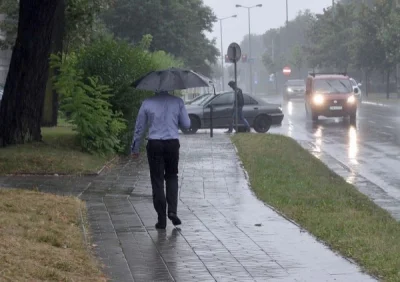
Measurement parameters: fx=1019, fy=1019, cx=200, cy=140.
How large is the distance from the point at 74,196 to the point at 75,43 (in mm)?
15036

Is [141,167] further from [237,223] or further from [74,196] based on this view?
[237,223]

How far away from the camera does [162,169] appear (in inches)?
460

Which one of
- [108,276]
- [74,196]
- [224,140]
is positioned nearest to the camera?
[108,276]

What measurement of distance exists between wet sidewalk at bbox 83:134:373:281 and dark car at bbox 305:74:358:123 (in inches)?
941

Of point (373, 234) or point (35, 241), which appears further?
point (373, 234)

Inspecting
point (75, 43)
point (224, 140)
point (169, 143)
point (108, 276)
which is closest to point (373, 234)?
point (169, 143)

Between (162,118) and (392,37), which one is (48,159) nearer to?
(162,118)

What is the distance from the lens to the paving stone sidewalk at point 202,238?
895 cm

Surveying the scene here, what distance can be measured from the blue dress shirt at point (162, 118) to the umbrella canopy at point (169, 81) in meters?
0.12

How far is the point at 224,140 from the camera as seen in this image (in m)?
27.1

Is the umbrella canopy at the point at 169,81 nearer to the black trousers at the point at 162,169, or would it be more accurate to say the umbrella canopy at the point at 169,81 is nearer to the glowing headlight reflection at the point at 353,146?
the black trousers at the point at 162,169

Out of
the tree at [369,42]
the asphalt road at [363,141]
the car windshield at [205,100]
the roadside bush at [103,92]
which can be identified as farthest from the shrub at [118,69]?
the tree at [369,42]

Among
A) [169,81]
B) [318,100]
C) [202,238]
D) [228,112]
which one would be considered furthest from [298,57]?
[202,238]

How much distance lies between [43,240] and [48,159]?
8.13 m
